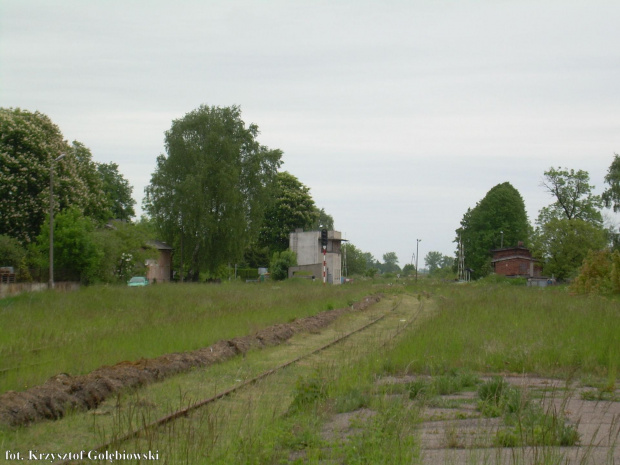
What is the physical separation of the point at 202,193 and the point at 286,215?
131 feet

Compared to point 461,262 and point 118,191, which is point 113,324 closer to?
point 118,191

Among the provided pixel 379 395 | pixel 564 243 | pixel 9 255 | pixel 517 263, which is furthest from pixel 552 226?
pixel 379 395

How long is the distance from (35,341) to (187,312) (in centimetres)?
871

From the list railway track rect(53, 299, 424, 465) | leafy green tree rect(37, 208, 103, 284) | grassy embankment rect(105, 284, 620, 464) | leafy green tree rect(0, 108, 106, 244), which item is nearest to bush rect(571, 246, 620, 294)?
grassy embankment rect(105, 284, 620, 464)

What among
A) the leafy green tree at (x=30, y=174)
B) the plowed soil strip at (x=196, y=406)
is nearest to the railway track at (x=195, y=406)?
the plowed soil strip at (x=196, y=406)

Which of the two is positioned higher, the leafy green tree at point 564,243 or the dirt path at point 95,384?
the leafy green tree at point 564,243

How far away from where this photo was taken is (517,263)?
94.1 metres

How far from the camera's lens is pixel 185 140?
195 feet

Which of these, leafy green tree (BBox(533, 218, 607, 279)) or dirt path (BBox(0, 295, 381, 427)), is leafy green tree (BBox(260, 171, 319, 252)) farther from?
dirt path (BBox(0, 295, 381, 427))

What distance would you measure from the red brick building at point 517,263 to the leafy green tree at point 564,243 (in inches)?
495

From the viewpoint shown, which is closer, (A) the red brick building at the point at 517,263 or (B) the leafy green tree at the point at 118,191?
(B) the leafy green tree at the point at 118,191

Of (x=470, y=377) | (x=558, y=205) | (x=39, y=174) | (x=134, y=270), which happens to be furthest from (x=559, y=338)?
(x=558, y=205)

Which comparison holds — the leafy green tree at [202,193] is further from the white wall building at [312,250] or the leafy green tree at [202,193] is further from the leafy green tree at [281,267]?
the white wall building at [312,250]

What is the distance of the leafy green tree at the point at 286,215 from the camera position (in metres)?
96.0
